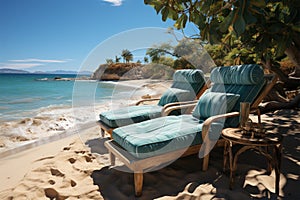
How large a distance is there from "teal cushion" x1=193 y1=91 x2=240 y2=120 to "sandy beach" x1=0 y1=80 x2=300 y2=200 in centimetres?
49

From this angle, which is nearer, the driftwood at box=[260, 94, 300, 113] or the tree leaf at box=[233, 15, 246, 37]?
the tree leaf at box=[233, 15, 246, 37]

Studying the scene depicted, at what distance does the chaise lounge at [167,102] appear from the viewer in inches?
112

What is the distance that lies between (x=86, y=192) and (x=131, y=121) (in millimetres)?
1326

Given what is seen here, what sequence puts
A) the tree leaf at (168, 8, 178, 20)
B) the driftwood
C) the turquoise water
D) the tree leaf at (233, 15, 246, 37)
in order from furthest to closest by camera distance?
the turquoise water < the driftwood < the tree leaf at (168, 8, 178, 20) < the tree leaf at (233, 15, 246, 37)

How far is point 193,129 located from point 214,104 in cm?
64

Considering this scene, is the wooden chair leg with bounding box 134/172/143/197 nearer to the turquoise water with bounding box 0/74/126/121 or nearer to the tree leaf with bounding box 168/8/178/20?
the tree leaf with bounding box 168/8/178/20

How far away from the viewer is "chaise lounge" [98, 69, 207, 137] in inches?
112

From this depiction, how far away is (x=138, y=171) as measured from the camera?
1.57 m

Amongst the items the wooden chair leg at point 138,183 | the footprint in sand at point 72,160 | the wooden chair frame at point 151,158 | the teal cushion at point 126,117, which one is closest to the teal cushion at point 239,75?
the wooden chair frame at point 151,158

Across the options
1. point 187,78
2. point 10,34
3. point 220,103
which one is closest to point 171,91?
point 187,78

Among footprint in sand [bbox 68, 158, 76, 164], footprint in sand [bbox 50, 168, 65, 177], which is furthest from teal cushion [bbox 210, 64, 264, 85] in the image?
footprint in sand [bbox 50, 168, 65, 177]

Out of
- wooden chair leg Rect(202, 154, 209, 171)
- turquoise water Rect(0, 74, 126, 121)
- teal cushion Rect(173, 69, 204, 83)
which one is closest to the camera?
wooden chair leg Rect(202, 154, 209, 171)

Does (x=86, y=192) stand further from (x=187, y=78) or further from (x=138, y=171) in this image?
(x=187, y=78)

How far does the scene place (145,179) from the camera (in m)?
1.84
